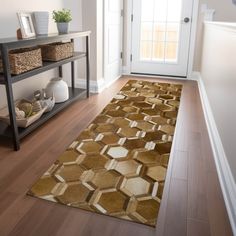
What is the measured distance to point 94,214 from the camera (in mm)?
1300

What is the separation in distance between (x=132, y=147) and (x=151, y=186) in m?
0.50

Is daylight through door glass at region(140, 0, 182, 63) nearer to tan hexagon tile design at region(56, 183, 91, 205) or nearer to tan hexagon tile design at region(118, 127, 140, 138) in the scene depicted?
tan hexagon tile design at region(118, 127, 140, 138)

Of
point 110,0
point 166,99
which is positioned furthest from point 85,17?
point 166,99

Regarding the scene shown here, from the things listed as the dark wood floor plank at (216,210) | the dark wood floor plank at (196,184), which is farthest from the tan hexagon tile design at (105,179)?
the dark wood floor plank at (216,210)

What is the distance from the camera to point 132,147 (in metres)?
1.98

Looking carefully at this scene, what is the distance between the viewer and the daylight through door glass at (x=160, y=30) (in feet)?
12.9

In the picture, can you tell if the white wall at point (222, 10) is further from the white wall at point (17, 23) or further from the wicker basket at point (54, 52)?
the wicker basket at point (54, 52)

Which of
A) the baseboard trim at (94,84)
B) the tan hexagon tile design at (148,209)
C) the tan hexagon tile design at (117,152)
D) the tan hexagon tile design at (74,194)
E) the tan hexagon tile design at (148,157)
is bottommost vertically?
the tan hexagon tile design at (148,209)

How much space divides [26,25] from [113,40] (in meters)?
1.86

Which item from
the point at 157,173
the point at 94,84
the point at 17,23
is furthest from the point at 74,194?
the point at 94,84

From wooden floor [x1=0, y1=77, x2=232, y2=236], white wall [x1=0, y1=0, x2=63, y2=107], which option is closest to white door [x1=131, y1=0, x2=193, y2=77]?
white wall [x1=0, y1=0, x2=63, y2=107]

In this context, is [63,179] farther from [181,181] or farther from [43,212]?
[181,181]

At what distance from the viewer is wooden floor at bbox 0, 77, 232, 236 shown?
1.21 m

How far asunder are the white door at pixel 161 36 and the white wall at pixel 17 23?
159cm
